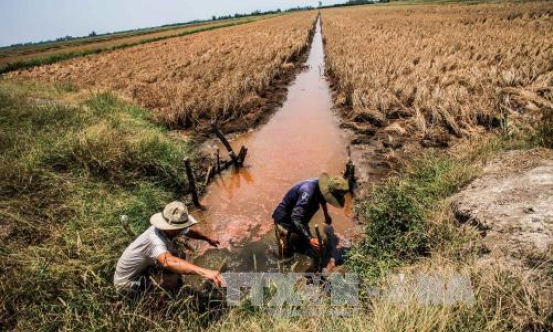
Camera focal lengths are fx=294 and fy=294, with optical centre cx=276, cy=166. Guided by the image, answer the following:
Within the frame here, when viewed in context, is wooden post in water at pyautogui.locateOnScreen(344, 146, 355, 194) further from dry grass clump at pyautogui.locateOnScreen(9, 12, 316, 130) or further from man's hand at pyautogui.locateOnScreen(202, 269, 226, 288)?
dry grass clump at pyautogui.locateOnScreen(9, 12, 316, 130)

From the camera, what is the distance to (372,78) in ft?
31.6

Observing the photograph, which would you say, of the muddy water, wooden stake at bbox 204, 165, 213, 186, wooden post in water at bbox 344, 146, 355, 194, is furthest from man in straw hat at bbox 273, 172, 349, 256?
wooden stake at bbox 204, 165, 213, 186

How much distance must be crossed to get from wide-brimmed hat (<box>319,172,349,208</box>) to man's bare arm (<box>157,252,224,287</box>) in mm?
1613

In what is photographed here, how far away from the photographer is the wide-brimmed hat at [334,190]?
3.54 metres

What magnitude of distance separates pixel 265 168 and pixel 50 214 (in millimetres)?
4170

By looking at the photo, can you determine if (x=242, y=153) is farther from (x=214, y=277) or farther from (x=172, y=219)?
(x=214, y=277)

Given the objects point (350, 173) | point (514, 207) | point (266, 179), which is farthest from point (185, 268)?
point (266, 179)

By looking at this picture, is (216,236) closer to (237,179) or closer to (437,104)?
(237,179)

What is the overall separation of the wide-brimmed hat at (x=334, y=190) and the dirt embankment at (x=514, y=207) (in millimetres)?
1462

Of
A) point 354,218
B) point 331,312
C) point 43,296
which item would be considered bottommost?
point 354,218

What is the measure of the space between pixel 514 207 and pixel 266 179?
14.3 ft

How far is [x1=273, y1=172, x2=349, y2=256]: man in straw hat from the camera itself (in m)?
3.59

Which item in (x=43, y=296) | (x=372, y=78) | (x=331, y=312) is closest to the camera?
(x=331, y=312)

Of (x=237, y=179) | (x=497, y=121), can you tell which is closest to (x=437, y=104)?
(x=497, y=121)
